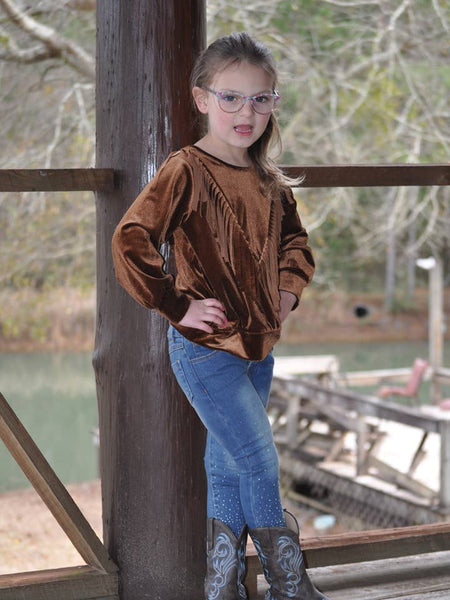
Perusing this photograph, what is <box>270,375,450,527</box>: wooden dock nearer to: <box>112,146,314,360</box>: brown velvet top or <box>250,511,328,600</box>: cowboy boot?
<box>250,511,328,600</box>: cowboy boot

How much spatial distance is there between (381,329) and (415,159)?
12150 millimetres

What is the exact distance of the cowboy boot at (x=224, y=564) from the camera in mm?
1632

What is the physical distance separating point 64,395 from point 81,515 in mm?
12346

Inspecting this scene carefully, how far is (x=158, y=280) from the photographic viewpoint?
1.52 m

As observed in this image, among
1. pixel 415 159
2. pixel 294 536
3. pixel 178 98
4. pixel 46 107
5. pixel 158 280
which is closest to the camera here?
pixel 158 280

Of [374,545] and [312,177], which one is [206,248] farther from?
[374,545]

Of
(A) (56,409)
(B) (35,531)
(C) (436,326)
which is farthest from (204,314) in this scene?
(A) (56,409)

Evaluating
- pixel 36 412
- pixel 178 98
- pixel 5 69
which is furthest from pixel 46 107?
pixel 178 98

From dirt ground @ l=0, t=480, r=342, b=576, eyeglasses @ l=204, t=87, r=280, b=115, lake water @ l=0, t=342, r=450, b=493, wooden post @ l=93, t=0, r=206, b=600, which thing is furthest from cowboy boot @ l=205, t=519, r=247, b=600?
lake water @ l=0, t=342, r=450, b=493

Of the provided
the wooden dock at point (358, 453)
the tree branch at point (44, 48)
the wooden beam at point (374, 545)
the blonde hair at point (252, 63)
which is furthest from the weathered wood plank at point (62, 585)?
the tree branch at point (44, 48)

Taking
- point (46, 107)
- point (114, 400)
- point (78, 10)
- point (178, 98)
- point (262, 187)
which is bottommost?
point (114, 400)

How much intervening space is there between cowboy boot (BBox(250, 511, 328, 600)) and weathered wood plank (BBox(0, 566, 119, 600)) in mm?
479

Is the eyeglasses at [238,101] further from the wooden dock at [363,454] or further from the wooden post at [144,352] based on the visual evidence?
the wooden dock at [363,454]

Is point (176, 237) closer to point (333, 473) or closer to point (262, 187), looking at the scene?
point (262, 187)
